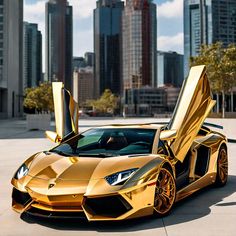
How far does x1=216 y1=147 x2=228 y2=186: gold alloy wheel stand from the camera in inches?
272

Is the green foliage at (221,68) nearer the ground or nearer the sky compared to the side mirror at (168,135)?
nearer the sky

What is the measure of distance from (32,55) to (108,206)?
17484 centimetres

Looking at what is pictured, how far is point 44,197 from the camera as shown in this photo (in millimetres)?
4453

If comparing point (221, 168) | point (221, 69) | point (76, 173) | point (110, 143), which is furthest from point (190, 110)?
point (221, 69)

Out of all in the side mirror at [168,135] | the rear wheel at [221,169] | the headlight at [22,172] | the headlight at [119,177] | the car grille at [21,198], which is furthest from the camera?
the rear wheel at [221,169]

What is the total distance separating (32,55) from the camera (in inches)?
6811

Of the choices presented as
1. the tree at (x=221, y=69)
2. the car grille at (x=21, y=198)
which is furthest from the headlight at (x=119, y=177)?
the tree at (x=221, y=69)

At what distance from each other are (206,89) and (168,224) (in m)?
2.69

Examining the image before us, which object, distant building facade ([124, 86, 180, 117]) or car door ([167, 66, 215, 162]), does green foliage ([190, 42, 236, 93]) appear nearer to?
car door ([167, 66, 215, 162])

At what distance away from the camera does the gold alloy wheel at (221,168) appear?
272 inches

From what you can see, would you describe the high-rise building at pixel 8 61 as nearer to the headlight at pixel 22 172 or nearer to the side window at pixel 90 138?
the side window at pixel 90 138

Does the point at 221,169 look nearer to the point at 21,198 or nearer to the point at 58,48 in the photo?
the point at 21,198

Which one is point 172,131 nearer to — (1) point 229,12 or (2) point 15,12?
(2) point 15,12

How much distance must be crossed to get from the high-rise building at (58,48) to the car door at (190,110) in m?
160
